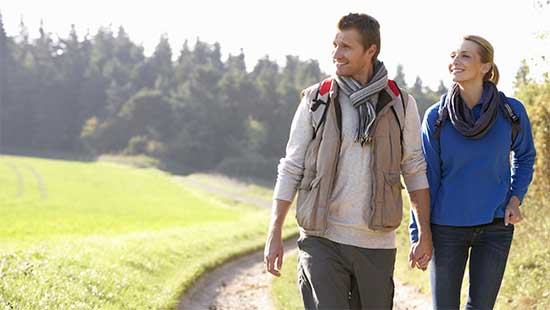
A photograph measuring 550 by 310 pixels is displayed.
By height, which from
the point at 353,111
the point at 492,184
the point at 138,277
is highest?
the point at 353,111

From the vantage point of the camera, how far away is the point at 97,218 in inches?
1212

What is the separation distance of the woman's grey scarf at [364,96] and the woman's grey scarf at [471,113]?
669mm

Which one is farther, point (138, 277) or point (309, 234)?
point (138, 277)

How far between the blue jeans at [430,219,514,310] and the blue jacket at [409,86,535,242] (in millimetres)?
77

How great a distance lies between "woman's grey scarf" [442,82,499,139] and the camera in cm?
468

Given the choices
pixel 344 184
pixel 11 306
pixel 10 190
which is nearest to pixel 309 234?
pixel 344 184

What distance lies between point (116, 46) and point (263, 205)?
354ft

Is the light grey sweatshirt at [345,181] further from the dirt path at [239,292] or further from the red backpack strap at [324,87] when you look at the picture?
the dirt path at [239,292]

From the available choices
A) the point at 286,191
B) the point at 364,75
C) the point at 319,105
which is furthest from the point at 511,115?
the point at 286,191

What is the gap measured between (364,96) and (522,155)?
1.41 meters

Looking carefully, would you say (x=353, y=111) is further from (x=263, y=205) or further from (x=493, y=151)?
(x=263, y=205)

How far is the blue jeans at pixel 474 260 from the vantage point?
4672 millimetres

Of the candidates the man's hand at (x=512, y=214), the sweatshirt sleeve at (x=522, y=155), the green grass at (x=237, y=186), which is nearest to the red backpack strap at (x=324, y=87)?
the sweatshirt sleeve at (x=522, y=155)

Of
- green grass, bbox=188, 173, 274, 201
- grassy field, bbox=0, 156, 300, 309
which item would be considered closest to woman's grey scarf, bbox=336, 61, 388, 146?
grassy field, bbox=0, 156, 300, 309
